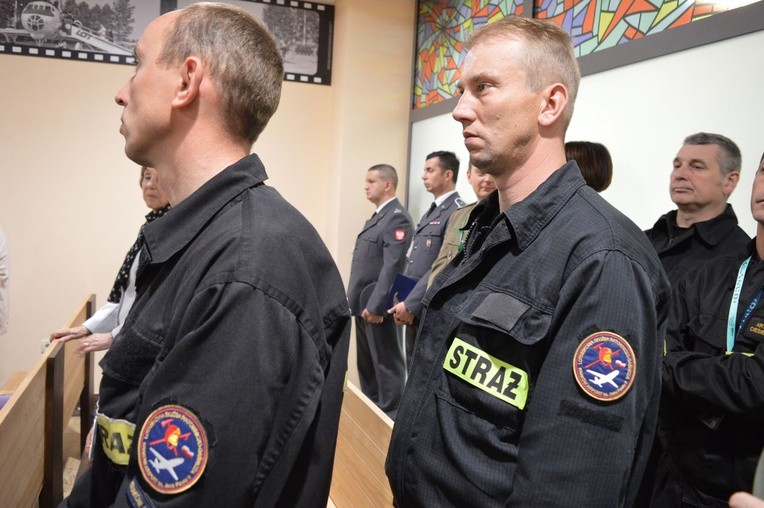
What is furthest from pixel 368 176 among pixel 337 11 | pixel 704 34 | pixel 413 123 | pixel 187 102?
pixel 187 102

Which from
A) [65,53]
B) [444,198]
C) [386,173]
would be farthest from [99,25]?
[444,198]

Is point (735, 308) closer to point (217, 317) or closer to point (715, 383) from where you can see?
point (715, 383)

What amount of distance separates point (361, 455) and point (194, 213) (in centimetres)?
117

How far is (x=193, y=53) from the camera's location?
0.90m

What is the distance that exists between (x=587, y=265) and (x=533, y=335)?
0.13m

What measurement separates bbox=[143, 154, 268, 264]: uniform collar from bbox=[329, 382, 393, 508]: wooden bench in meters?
0.89

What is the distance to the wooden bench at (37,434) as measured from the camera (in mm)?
1469

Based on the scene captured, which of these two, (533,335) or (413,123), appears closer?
(533,335)

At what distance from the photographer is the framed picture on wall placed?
422 centimetres

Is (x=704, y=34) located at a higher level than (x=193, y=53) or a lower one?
higher

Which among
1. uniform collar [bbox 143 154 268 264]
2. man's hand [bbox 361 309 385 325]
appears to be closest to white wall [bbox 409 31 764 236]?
man's hand [bbox 361 309 385 325]

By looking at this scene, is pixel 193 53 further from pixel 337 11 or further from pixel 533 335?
pixel 337 11

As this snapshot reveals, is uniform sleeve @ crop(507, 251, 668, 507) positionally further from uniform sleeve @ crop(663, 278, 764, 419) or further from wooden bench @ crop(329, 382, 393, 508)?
wooden bench @ crop(329, 382, 393, 508)

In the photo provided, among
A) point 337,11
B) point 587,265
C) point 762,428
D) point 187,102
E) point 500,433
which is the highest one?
point 337,11
